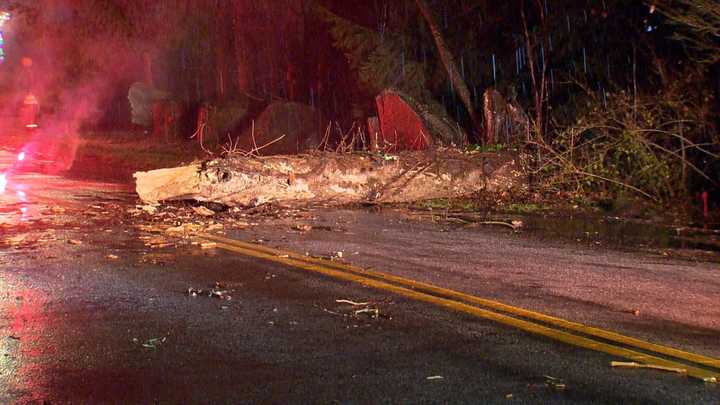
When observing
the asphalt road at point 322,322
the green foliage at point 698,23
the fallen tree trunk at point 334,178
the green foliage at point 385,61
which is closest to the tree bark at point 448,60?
the green foliage at point 385,61

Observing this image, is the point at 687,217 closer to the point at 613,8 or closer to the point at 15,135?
the point at 613,8

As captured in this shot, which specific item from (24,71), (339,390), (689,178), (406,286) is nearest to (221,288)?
(406,286)

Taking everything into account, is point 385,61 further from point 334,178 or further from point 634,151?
point 634,151

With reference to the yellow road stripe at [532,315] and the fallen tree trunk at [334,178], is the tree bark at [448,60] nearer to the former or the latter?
the fallen tree trunk at [334,178]

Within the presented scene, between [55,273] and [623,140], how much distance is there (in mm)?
8804

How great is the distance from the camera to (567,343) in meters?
5.30

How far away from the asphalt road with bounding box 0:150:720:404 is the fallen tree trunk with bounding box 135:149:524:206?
201 centimetres

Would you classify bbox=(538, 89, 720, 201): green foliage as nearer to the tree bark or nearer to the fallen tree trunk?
the fallen tree trunk

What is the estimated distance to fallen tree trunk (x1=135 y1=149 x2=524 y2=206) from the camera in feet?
39.2

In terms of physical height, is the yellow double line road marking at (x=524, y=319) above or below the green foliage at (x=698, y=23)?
below

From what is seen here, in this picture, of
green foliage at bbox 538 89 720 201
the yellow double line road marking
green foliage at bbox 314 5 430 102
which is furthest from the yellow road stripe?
green foliage at bbox 314 5 430 102

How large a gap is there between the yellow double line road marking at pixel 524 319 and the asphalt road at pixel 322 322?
0.15 m

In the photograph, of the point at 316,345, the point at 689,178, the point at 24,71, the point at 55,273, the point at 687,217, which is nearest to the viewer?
the point at 316,345

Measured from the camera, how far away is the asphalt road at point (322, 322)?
4504mm
